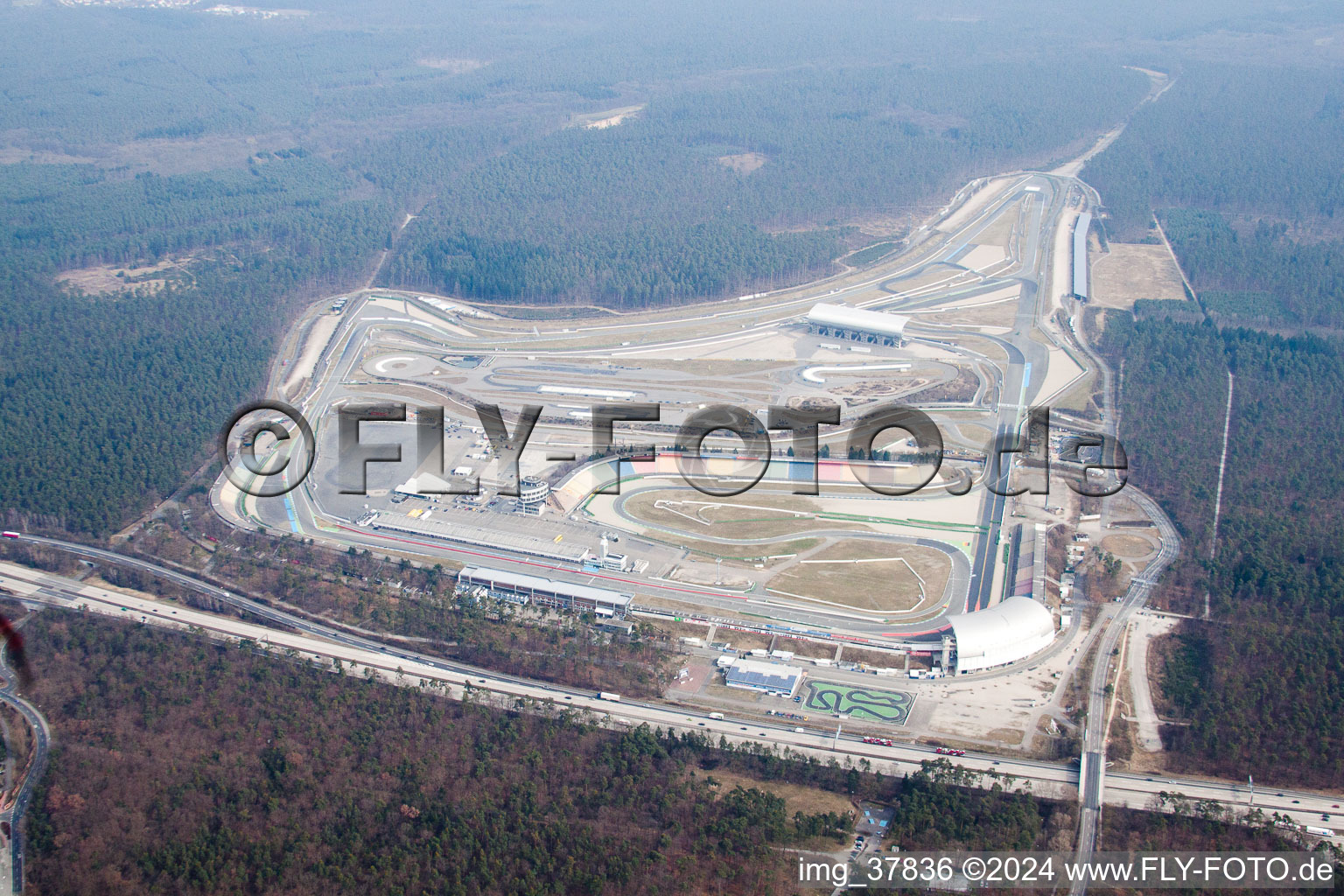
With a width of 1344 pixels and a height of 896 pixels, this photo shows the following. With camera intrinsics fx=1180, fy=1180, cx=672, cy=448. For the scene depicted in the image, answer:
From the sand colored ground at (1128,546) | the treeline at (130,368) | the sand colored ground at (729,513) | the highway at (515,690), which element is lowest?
the highway at (515,690)

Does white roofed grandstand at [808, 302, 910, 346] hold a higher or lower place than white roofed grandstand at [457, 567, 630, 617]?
higher

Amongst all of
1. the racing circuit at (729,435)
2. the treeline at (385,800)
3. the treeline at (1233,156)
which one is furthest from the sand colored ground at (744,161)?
the treeline at (385,800)

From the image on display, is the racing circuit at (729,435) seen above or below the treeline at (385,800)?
above

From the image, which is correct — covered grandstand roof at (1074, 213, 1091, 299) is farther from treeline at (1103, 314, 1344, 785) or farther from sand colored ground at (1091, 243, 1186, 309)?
treeline at (1103, 314, 1344, 785)

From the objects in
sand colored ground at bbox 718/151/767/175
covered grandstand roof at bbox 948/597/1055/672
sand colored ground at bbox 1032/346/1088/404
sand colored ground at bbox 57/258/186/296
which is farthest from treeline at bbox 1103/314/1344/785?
sand colored ground at bbox 57/258/186/296

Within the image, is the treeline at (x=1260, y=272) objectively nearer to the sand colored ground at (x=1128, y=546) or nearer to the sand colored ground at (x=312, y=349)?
the sand colored ground at (x=1128, y=546)

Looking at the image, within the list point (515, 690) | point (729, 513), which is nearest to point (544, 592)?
point (515, 690)

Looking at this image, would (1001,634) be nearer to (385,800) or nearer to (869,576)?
(869,576)
